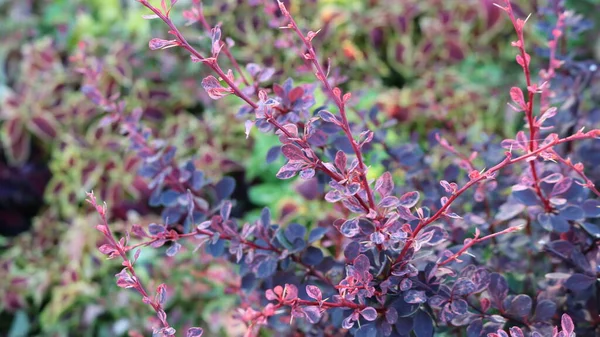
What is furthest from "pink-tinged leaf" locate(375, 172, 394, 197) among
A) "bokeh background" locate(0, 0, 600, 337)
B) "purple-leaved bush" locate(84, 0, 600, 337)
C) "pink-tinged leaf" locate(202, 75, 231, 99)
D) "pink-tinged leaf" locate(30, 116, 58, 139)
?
"pink-tinged leaf" locate(30, 116, 58, 139)

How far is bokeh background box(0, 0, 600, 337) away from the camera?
1.92 metres

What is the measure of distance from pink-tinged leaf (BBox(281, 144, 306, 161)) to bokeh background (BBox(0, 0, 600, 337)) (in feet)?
3.19

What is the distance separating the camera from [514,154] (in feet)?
4.21

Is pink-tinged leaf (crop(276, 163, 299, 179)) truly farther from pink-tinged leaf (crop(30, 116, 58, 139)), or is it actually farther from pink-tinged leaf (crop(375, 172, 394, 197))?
pink-tinged leaf (crop(30, 116, 58, 139))

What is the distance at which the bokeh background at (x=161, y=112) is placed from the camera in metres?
1.92

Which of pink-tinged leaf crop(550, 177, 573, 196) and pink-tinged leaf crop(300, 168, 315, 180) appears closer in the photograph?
pink-tinged leaf crop(300, 168, 315, 180)

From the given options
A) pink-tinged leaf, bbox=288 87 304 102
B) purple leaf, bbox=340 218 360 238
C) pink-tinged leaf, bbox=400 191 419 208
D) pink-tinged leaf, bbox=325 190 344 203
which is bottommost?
purple leaf, bbox=340 218 360 238

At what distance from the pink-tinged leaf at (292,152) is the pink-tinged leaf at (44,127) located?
1732 millimetres

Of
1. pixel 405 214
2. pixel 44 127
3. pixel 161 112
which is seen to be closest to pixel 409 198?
pixel 405 214

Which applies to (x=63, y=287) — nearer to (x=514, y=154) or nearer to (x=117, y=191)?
(x=117, y=191)

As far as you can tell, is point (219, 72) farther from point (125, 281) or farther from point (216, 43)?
point (125, 281)

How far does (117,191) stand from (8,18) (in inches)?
47.1

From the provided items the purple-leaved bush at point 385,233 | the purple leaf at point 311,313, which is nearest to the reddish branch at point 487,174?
the purple-leaved bush at point 385,233

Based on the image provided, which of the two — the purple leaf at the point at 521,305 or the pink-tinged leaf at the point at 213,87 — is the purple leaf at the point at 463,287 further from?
the pink-tinged leaf at the point at 213,87
